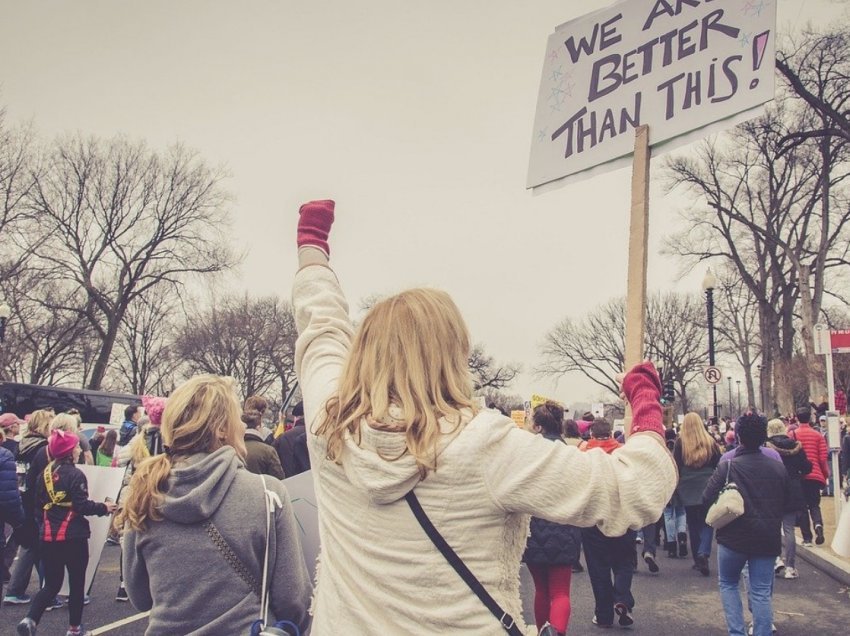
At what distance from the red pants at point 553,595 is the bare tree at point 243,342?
42.1 metres

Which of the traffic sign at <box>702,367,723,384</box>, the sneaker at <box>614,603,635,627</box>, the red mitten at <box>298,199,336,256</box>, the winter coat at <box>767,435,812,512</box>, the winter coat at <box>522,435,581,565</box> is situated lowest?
the sneaker at <box>614,603,635,627</box>

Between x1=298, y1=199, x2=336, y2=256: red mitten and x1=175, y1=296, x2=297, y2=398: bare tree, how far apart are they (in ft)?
147

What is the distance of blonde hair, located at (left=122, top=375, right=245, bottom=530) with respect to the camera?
2.71 meters

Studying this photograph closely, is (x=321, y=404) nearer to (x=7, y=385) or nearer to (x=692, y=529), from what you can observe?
(x=692, y=529)

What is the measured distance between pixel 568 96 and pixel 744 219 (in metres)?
28.8

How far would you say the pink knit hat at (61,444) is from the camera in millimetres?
5941

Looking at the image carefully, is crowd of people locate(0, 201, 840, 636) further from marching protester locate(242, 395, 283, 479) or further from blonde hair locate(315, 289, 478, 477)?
marching protester locate(242, 395, 283, 479)

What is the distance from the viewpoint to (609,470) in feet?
5.09

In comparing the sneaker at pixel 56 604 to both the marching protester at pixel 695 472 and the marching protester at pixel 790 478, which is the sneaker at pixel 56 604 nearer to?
the marching protester at pixel 695 472

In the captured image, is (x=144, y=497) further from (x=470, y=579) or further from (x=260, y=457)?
(x=260, y=457)

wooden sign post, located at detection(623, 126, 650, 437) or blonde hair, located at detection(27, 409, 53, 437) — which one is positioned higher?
wooden sign post, located at detection(623, 126, 650, 437)

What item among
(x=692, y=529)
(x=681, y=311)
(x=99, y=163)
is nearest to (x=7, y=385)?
(x=99, y=163)

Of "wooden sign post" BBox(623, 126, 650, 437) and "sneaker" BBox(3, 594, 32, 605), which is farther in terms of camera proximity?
"sneaker" BBox(3, 594, 32, 605)

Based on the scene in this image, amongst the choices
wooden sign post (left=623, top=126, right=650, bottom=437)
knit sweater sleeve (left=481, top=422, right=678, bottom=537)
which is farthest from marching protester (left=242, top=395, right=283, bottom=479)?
knit sweater sleeve (left=481, top=422, right=678, bottom=537)
